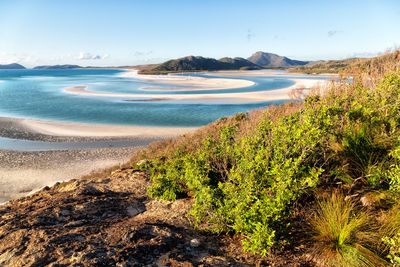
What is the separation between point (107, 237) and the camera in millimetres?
4523

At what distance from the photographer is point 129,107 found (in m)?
39.3

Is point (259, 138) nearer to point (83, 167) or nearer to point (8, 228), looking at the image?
point (8, 228)

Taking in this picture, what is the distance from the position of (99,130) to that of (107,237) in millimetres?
24190

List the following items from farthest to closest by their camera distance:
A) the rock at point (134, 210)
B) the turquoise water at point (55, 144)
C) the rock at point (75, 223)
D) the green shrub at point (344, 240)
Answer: the turquoise water at point (55, 144), the rock at point (134, 210), the rock at point (75, 223), the green shrub at point (344, 240)

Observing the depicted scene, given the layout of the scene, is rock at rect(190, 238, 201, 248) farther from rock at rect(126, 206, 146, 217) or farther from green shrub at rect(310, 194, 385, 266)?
rock at rect(126, 206, 146, 217)

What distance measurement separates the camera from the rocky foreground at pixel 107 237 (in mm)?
3908

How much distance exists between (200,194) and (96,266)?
2060mm

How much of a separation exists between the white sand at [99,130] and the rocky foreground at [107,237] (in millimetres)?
17252

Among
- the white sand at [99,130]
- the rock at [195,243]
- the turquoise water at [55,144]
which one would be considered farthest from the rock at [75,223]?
the white sand at [99,130]

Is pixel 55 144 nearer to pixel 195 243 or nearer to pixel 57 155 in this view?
pixel 57 155

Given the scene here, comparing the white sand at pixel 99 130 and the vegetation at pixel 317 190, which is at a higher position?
the vegetation at pixel 317 190

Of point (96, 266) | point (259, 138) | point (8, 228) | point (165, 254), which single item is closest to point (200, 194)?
point (165, 254)

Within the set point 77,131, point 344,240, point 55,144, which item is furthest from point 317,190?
point 77,131

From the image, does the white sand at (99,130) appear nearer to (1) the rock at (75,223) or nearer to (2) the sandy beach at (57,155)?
(2) the sandy beach at (57,155)
